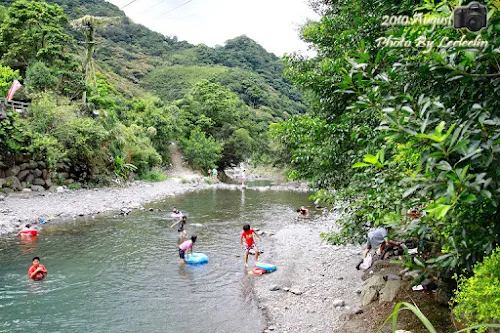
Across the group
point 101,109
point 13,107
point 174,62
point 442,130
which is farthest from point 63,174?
point 174,62

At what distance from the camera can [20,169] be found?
64.7 ft

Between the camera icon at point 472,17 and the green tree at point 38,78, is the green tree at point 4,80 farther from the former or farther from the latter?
the camera icon at point 472,17

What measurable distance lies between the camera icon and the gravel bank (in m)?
5.69

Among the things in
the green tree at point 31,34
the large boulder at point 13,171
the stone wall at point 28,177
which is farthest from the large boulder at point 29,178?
the green tree at point 31,34

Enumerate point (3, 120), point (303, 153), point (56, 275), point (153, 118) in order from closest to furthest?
point (303, 153) → point (56, 275) → point (3, 120) → point (153, 118)

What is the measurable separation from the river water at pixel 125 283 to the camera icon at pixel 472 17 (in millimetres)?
6329

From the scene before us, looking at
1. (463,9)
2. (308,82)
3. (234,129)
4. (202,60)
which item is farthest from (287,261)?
(202,60)

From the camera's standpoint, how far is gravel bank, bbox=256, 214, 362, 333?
6879mm

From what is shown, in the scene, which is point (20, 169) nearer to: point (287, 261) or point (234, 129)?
point (287, 261)

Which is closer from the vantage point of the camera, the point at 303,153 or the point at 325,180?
the point at 303,153

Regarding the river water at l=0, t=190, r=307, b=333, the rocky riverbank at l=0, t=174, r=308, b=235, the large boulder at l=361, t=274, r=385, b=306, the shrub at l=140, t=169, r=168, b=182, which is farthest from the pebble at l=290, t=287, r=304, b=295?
the shrub at l=140, t=169, r=168, b=182

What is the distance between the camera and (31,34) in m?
24.1

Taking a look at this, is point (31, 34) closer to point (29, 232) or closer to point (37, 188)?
point (37, 188)

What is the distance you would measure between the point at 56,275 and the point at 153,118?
3073 cm
